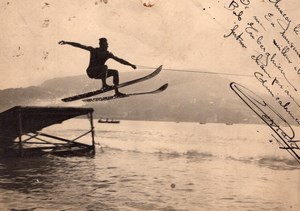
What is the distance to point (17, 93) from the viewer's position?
6.56 metres

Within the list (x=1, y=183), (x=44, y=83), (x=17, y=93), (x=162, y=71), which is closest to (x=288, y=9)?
(x=162, y=71)

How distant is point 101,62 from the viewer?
6184 mm

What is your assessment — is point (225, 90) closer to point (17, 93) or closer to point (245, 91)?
point (245, 91)

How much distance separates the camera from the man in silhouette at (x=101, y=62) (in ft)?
20.1

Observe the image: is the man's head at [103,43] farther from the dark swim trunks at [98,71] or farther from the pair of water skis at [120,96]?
the pair of water skis at [120,96]

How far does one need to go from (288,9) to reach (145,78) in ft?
8.69
